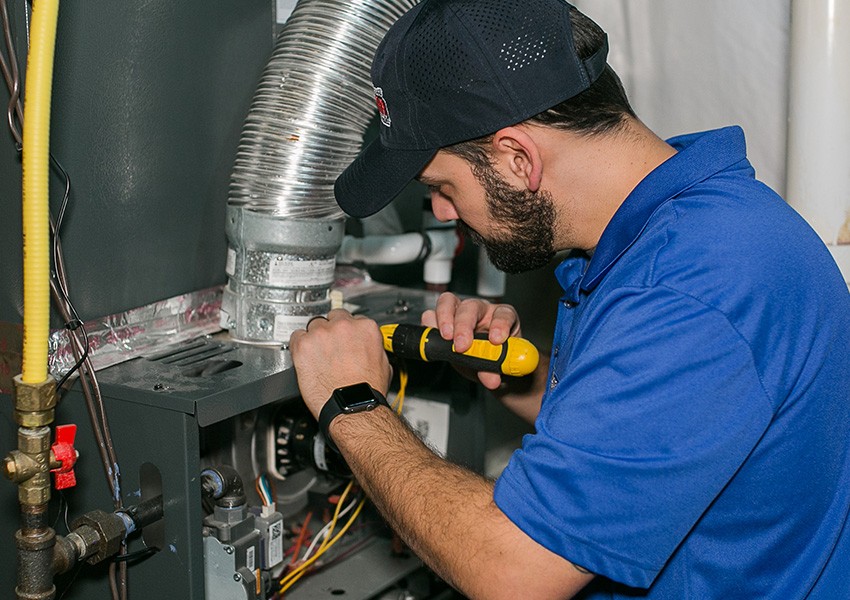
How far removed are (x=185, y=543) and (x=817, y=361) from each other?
682 mm

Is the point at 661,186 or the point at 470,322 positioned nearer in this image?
the point at 661,186

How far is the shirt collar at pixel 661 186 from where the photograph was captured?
1.00 meters

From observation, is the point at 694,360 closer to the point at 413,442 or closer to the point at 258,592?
the point at 413,442

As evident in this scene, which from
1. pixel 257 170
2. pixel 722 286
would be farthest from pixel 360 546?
pixel 722 286

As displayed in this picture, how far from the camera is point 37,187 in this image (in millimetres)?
912

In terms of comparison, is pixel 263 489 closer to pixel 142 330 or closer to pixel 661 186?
pixel 142 330

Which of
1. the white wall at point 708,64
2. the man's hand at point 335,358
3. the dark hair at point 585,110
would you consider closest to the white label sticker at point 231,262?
the man's hand at point 335,358

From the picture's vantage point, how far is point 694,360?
0.84m

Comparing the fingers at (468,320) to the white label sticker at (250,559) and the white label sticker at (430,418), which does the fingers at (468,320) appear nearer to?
the white label sticker at (430,418)

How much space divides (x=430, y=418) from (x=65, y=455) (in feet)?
2.26

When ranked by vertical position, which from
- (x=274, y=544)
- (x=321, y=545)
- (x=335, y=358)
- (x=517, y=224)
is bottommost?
(x=321, y=545)

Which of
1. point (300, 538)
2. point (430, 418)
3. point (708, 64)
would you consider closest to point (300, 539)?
point (300, 538)

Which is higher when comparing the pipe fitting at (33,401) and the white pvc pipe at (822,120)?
the white pvc pipe at (822,120)

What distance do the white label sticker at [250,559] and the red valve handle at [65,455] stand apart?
22 centimetres
